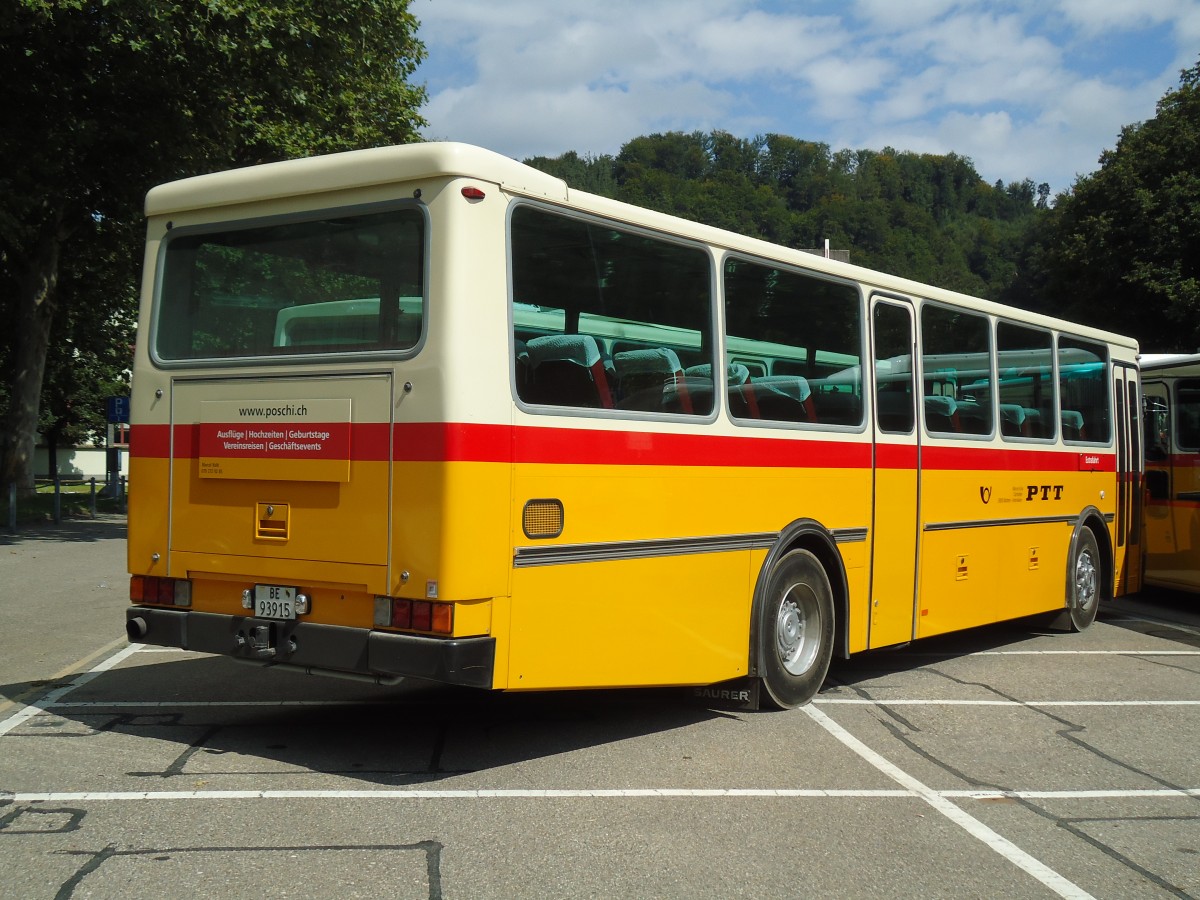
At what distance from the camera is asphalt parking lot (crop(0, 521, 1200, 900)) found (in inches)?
187

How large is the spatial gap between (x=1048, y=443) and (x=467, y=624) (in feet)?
23.0

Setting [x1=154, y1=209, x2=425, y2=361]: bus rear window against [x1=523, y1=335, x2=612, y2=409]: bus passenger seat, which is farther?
[x1=523, y1=335, x2=612, y2=409]: bus passenger seat

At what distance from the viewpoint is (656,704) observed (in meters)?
8.07

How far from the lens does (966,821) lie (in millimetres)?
5613

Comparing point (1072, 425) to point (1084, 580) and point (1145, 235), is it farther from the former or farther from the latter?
point (1145, 235)

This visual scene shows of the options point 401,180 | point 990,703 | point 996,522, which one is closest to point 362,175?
point 401,180

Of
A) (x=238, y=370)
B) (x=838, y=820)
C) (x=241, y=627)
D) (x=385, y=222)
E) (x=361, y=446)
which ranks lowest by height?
(x=838, y=820)

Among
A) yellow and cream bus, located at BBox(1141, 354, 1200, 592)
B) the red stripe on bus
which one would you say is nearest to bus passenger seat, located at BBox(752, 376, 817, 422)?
the red stripe on bus

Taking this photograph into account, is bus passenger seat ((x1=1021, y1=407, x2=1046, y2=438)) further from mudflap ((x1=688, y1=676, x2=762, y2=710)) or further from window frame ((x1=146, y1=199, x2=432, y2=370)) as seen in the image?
window frame ((x1=146, y1=199, x2=432, y2=370))

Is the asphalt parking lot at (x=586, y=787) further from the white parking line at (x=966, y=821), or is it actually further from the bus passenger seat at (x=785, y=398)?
the bus passenger seat at (x=785, y=398)

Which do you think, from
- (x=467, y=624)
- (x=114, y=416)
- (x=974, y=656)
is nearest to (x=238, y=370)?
(x=467, y=624)

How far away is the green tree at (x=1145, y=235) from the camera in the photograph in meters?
36.4

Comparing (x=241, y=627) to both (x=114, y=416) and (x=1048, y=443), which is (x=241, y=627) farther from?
(x=114, y=416)

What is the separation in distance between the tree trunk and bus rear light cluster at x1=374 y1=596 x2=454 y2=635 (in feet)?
77.0
